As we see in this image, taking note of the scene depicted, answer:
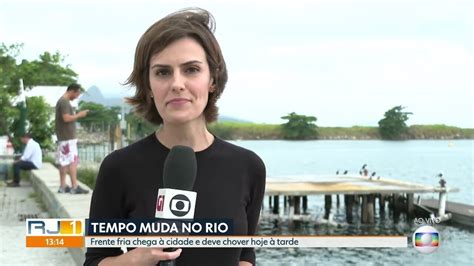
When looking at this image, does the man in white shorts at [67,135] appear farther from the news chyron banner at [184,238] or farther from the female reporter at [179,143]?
the female reporter at [179,143]

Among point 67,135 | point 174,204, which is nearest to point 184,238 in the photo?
point 174,204

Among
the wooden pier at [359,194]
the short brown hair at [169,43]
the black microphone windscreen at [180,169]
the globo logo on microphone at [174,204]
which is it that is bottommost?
the wooden pier at [359,194]

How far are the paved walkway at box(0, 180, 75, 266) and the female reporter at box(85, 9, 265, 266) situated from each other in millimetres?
4554

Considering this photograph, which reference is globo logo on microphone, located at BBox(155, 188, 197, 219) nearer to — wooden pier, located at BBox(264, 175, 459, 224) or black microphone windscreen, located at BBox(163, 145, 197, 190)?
black microphone windscreen, located at BBox(163, 145, 197, 190)

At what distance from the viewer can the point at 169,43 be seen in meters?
1.74

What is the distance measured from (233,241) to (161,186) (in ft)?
1.00

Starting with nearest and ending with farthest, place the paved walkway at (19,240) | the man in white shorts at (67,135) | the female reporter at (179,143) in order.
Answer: the female reporter at (179,143) < the paved walkway at (19,240) < the man in white shorts at (67,135)

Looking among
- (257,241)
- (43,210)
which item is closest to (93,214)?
(257,241)

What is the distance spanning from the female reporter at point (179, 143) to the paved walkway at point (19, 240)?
455cm

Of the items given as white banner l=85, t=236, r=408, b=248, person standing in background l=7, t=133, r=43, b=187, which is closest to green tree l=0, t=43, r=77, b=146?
person standing in background l=7, t=133, r=43, b=187

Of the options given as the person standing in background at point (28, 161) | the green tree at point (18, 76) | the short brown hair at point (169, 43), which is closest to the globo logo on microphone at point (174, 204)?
the short brown hair at point (169, 43)

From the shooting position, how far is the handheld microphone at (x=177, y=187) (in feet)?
5.24

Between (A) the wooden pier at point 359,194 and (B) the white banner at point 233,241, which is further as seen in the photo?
(A) the wooden pier at point 359,194

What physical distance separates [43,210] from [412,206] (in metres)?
24.7
